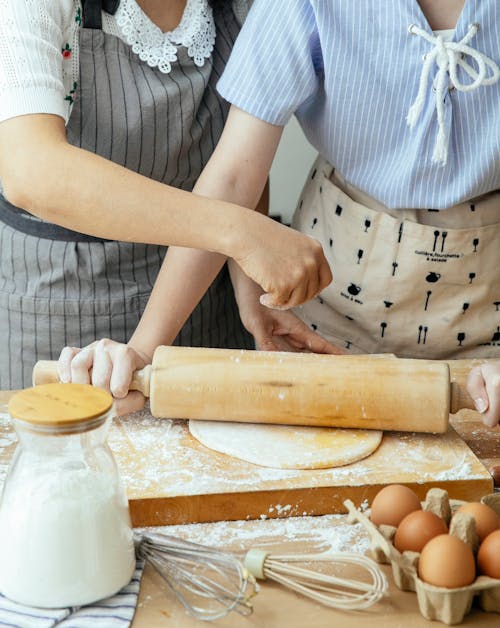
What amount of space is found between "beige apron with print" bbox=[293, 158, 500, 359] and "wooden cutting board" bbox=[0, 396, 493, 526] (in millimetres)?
380

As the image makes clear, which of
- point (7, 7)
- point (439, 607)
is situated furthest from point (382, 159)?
point (439, 607)

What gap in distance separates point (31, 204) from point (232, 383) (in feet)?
1.14

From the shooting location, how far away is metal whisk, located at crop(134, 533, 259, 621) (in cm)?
81

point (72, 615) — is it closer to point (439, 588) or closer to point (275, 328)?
point (439, 588)

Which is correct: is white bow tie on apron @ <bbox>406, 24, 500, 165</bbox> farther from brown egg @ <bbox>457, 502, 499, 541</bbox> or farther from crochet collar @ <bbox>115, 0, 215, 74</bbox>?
brown egg @ <bbox>457, 502, 499, 541</bbox>

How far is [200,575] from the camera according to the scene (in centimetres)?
85

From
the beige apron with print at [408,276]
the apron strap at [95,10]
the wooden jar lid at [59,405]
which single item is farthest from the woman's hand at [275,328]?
the wooden jar lid at [59,405]

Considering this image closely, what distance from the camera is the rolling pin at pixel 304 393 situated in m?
1.08

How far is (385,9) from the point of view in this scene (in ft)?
4.08

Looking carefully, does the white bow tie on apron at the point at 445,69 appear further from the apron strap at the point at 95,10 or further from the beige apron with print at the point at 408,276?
the apron strap at the point at 95,10

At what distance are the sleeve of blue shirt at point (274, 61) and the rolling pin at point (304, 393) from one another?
0.41 meters

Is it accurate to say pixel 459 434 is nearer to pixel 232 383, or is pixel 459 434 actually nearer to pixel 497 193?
pixel 232 383

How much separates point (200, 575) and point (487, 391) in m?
0.45

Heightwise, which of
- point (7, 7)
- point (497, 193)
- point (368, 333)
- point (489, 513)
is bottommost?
point (368, 333)
